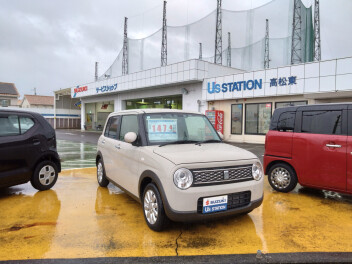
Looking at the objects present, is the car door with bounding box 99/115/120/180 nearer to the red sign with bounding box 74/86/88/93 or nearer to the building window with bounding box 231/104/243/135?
the building window with bounding box 231/104/243/135

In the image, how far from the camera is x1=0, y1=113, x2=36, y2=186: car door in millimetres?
4801

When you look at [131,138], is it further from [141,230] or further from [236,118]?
[236,118]

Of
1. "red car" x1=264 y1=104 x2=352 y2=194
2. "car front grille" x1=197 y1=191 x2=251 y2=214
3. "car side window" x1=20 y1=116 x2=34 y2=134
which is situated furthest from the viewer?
"car side window" x1=20 y1=116 x2=34 y2=134

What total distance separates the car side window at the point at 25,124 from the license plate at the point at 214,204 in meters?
3.98

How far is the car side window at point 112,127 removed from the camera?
5.14 m

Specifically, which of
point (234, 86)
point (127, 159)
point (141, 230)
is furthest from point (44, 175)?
point (234, 86)

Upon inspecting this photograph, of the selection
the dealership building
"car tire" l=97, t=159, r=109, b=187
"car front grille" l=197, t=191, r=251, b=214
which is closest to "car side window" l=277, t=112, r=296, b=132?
"car front grille" l=197, t=191, r=251, b=214

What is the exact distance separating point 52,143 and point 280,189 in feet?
16.3

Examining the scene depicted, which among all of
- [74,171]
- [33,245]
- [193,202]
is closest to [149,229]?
[193,202]

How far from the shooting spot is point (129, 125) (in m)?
4.60

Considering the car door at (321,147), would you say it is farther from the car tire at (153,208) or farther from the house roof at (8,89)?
the house roof at (8,89)

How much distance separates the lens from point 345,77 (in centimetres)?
1293

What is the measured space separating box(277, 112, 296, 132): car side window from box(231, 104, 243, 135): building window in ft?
41.3

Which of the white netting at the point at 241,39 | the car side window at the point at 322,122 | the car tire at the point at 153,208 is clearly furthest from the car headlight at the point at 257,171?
the white netting at the point at 241,39
